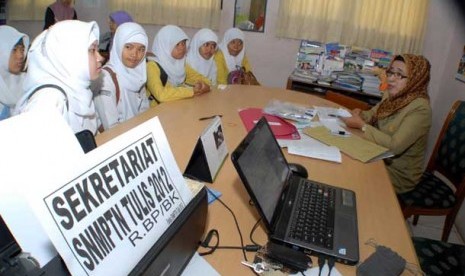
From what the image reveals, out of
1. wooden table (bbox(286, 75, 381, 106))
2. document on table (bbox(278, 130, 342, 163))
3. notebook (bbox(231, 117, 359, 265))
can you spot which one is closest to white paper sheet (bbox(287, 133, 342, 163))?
document on table (bbox(278, 130, 342, 163))

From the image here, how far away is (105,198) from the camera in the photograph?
590 mm

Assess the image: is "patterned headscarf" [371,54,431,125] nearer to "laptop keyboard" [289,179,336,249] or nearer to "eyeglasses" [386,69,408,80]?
"eyeglasses" [386,69,408,80]

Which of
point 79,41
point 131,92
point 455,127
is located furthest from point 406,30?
point 79,41

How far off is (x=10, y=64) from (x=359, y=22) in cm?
300

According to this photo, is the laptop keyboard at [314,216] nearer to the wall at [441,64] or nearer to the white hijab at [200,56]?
the white hijab at [200,56]

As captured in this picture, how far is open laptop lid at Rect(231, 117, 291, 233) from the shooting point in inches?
33.4

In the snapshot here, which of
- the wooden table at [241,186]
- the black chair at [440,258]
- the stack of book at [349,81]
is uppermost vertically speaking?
the stack of book at [349,81]

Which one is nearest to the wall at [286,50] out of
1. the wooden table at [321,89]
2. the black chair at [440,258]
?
the wooden table at [321,89]

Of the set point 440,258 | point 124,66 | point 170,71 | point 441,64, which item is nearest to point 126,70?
point 124,66

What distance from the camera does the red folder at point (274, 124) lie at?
1.70 m

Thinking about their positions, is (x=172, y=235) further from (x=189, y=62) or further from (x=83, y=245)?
(x=189, y=62)

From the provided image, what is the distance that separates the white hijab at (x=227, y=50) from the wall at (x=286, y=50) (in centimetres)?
65

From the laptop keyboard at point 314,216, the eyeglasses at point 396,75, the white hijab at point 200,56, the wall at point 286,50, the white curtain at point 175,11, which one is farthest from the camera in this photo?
the white curtain at point 175,11

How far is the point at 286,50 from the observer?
3.75 m
